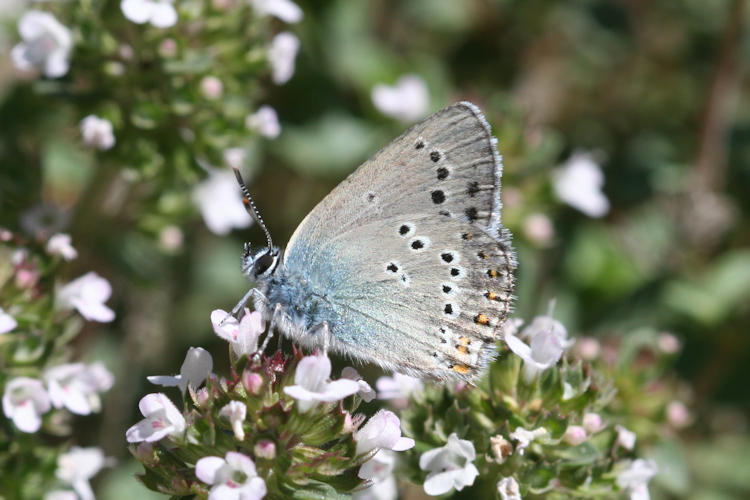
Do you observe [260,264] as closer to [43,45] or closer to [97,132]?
[97,132]

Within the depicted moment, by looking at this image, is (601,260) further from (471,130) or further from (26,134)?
(26,134)

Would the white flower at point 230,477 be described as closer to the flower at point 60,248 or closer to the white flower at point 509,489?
the white flower at point 509,489

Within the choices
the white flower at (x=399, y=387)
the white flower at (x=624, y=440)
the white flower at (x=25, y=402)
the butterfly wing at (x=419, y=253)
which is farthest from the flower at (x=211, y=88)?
the white flower at (x=624, y=440)

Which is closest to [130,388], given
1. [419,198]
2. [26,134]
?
[26,134]

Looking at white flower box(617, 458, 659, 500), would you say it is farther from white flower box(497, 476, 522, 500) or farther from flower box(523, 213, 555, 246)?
flower box(523, 213, 555, 246)

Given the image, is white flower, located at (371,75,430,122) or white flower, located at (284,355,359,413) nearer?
white flower, located at (284,355,359,413)

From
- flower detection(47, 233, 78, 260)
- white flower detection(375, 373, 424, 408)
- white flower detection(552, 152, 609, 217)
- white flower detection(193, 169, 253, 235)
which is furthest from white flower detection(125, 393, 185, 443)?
white flower detection(552, 152, 609, 217)

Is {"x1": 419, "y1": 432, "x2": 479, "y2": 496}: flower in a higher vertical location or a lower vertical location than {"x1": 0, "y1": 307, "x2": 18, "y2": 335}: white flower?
higher
